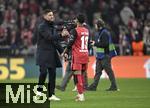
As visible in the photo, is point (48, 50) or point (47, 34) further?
point (48, 50)

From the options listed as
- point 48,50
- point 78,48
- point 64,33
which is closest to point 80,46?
point 78,48

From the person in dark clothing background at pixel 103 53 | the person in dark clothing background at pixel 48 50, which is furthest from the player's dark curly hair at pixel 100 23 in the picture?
the person in dark clothing background at pixel 48 50

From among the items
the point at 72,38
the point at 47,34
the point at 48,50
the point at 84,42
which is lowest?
the point at 48,50

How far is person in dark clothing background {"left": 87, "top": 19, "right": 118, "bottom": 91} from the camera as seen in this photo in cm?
2464

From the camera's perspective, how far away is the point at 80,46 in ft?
66.6

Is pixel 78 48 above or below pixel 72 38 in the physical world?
below

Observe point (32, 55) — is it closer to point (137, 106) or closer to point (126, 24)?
point (126, 24)

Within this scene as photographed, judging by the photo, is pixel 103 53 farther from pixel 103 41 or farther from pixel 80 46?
pixel 80 46

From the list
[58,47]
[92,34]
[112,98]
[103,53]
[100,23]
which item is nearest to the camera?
[58,47]

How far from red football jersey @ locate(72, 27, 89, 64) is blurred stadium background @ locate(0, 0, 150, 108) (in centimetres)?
744

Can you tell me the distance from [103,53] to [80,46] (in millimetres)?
4846

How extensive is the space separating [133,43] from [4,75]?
6404 mm

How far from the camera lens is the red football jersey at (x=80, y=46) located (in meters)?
20.2

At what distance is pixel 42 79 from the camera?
798 inches
